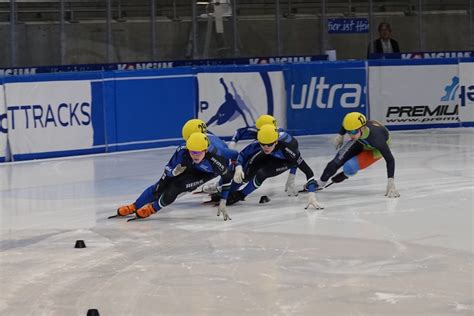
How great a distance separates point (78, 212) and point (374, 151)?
3674 millimetres

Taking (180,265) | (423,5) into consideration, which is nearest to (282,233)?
(180,265)

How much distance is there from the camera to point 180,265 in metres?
8.84

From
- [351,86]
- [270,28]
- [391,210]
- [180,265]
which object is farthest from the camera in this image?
[270,28]

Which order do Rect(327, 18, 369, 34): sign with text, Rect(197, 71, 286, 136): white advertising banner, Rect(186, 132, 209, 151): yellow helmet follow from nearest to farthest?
Rect(186, 132, 209, 151): yellow helmet
Rect(197, 71, 286, 136): white advertising banner
Rect(327, 18, 369, 34): sign with text

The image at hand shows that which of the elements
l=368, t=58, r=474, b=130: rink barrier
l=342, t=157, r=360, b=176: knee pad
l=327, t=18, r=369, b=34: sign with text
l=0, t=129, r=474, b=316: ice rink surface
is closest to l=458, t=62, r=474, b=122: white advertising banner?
l=368, t=58, r=474, b=130: rink barrier

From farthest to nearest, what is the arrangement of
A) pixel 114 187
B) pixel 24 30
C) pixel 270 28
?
pixel 270 28, pixel 24 30, pixel 114 187

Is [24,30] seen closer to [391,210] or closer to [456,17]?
[456,17]

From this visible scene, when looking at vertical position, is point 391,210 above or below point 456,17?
below

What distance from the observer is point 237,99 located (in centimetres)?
1938

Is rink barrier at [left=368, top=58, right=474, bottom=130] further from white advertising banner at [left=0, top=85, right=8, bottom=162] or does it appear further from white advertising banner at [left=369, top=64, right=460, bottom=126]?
white advertising banner at [left=0, top=85, right=8, bottom=162]

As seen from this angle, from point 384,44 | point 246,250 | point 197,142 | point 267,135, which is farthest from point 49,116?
point 384,44

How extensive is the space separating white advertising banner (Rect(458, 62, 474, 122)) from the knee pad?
8510 mm

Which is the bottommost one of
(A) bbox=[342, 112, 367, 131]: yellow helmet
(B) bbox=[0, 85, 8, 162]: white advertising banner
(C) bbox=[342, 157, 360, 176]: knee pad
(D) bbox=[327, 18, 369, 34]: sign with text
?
(C) bbox=[342, 157, 360, 176]: knee pad

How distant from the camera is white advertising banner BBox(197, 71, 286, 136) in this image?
62.4 ft
